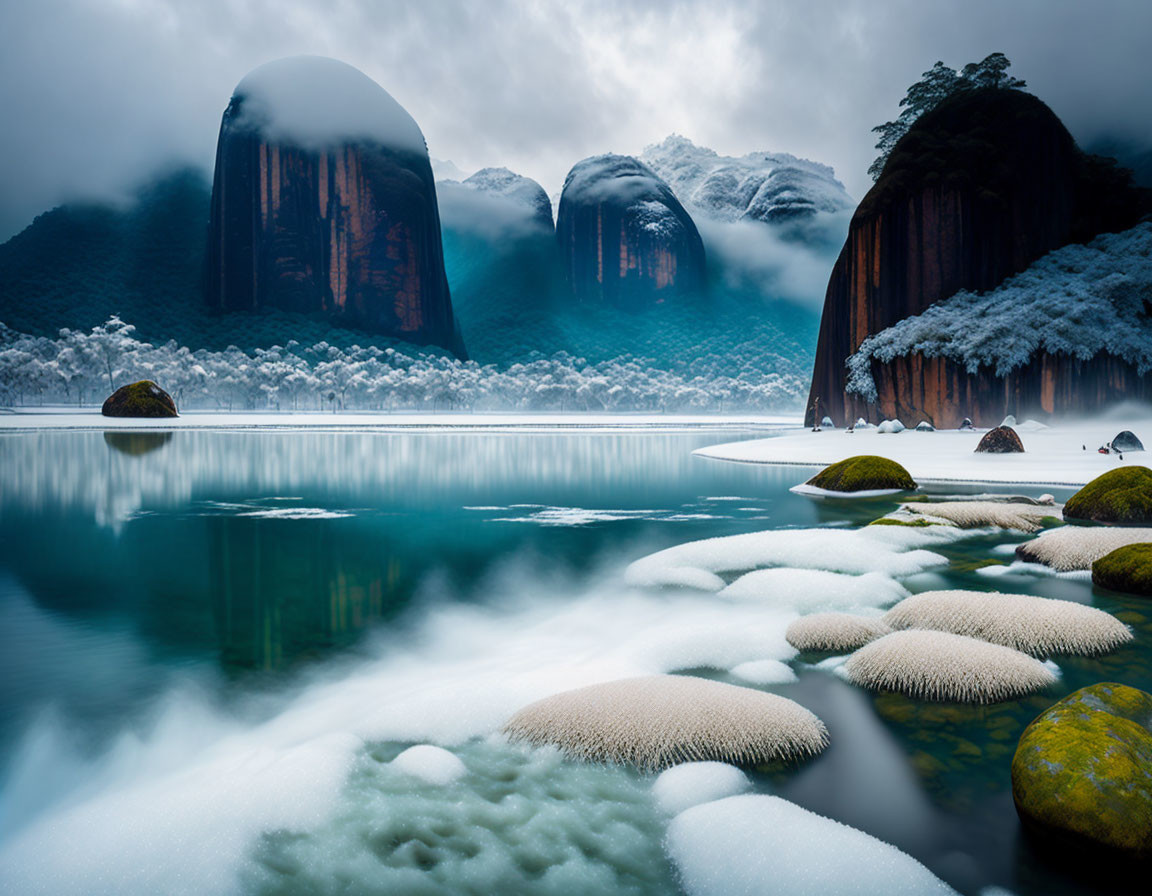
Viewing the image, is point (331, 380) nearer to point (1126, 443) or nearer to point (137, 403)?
point (137, 403)

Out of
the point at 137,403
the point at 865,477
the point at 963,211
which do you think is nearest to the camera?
the point at 865,477

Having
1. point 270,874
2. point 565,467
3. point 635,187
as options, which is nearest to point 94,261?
point 635,187

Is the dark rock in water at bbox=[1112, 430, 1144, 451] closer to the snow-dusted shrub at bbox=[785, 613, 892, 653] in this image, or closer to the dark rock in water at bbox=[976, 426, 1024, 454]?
the dark rock in water at bbox=[976, 426, 1024, 454]

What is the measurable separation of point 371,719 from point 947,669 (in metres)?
4.42

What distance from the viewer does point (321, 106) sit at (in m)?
155

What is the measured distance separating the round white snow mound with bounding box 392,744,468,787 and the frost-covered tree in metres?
59.4

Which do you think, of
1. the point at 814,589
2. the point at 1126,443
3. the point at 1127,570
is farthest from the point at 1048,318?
the point at 814,589

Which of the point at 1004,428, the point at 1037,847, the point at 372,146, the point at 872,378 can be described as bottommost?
the point at 1037,847

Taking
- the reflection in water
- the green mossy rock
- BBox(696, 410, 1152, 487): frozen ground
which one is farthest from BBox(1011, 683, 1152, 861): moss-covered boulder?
BBox(696, 410, 1152, 487): frozen ground

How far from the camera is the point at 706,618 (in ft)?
25.4

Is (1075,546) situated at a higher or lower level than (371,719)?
higher

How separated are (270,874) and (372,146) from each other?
17145 cm

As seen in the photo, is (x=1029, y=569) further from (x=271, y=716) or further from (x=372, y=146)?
(x=372, y=146)

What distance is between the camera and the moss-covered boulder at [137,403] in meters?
60.2
